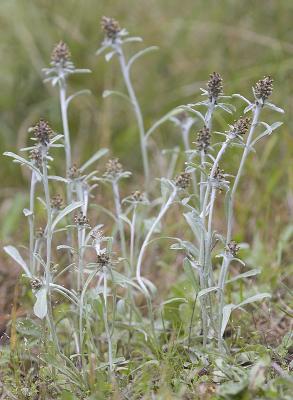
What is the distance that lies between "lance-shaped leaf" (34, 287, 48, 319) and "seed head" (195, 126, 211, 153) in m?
0.56

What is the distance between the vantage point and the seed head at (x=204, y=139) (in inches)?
67.4

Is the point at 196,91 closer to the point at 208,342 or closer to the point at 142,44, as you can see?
the point at 142,44

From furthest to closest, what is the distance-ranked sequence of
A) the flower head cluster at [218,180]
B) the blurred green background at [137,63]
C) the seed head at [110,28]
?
the blurred green background at [137,63]
the seed head at [110,28]
the flower head cluster at [218,180]

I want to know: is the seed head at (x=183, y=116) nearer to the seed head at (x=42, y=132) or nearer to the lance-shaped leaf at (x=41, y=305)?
the seed head at (x=42, y=132)

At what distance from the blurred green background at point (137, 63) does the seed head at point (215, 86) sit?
1.76m

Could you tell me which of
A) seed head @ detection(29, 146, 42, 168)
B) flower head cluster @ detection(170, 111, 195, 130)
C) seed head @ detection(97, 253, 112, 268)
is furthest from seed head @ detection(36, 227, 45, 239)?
flower head cluster @ detection(170, 111, 195, 130)

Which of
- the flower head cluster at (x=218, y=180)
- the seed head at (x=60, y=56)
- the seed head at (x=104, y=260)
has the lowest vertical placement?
the seed head at (x=104, y=260)

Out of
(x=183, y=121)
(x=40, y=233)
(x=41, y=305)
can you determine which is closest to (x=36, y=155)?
(x=40, y=233)

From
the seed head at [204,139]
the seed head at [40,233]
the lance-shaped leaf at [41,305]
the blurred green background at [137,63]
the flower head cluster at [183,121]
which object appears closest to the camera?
the lance-shaped leaf at [41,305]

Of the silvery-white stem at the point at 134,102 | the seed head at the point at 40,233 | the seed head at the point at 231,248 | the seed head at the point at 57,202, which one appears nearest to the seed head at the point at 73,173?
the seed head at the point at 57,202

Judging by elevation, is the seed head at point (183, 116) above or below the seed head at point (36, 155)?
above

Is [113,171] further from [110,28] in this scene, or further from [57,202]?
[110,28]

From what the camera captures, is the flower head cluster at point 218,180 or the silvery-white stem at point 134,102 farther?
the silvery-white stem at point 134,102

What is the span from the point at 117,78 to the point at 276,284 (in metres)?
2.22
